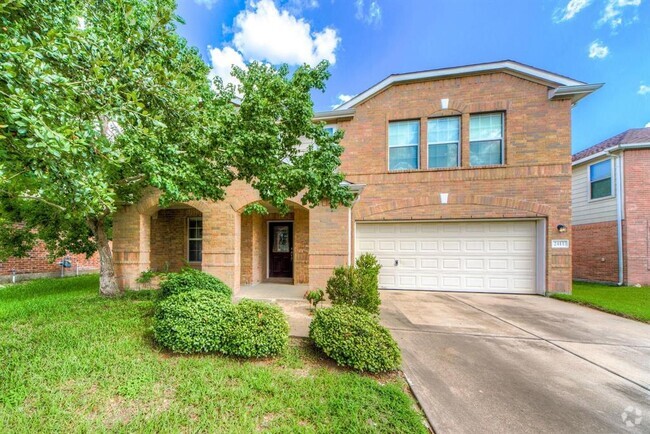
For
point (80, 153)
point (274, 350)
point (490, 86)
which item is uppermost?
point (490, 86)

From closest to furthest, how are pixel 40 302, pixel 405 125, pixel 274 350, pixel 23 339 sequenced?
pixel 274 350 → pixel 23 339 → pixel 40 302 → pixel 405 125

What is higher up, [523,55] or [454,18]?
[454,18]

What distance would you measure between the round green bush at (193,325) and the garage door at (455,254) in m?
5.73

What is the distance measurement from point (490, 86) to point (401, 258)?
20.2 feet

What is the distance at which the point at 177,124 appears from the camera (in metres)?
4.14

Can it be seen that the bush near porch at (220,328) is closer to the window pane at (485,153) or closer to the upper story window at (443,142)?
the upper story window at (443,142)

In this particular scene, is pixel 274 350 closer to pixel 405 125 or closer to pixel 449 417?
pixel 449 417

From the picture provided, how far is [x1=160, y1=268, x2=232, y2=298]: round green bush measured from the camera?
16.4 feet

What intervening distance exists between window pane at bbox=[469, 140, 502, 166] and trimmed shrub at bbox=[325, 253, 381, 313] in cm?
533

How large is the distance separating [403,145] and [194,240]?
855 centimetres

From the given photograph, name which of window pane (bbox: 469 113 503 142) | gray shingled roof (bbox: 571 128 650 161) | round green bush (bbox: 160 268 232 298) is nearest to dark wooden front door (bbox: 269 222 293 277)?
round green bush (bbox: 160 268 232 298)

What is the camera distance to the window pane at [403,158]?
8539mm

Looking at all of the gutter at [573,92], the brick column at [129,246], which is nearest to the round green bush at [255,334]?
the brick column at [129,246]

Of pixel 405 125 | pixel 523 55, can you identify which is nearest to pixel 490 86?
pixel 523 55
